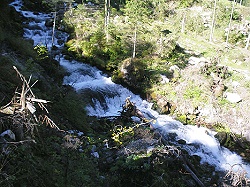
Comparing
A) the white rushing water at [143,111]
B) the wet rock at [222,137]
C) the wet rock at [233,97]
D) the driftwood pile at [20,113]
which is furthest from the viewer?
the wet rock at [233,97]

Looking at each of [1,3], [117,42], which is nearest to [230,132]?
[117,42]

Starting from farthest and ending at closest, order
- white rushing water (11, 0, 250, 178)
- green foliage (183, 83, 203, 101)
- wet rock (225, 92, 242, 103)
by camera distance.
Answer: green foliage (183, 83, 203, 101)
wet rock (225, 92, 242, 103)
white rushing water (11, 0, 250, 178)

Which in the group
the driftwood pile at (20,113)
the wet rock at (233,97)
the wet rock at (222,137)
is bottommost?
the wet rock at (222,137)

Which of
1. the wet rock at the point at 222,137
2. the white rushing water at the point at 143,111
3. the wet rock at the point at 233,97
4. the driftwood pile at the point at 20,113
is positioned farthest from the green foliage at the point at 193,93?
the driftwood pile at the point at 20,113

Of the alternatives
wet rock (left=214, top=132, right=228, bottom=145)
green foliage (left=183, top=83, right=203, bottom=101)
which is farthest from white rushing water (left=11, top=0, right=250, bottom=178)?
green foliage (left=183, top=83, right=203, bottom=101)

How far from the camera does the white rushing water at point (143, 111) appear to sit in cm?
1150

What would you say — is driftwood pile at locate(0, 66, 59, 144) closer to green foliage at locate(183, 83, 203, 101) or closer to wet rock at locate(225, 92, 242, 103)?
green foliage at locate(183, 83, 203, 101)

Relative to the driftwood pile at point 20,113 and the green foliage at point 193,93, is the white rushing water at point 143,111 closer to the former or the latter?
the green foliage at point 193,93

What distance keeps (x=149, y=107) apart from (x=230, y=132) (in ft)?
16.6

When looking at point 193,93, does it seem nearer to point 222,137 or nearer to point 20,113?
point 222,137

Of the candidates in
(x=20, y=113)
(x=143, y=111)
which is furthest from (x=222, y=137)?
(x=20, y=113)

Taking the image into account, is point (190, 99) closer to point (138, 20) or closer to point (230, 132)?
point (230, 132)

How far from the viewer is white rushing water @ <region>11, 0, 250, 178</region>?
37.7 feet

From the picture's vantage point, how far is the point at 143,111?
1416 cm
